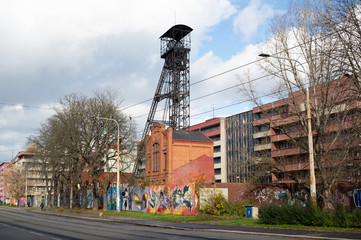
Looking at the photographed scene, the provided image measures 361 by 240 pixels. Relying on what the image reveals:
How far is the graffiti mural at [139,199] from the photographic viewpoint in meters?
40.3

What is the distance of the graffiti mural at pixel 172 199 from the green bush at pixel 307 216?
10590 millimetres

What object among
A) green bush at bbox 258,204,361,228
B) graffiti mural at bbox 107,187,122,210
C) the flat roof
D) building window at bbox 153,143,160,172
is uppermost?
the flat roof

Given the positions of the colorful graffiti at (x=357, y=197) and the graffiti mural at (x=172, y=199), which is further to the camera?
the graffiti mural at (x=172, y=199)

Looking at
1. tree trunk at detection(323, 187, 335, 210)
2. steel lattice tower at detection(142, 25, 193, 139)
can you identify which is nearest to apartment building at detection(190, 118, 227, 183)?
steel lattice tower at detection(142, 25, 193, 139)

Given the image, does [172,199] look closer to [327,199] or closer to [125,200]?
[125,200]

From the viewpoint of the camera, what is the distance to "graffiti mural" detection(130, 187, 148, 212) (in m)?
40.3

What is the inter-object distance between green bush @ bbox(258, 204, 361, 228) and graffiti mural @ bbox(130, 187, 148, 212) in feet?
67.2

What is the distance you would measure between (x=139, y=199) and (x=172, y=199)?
8394mm

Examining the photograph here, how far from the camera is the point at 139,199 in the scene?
4175 cm

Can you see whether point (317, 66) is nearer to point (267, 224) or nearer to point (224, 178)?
point (267, 224)

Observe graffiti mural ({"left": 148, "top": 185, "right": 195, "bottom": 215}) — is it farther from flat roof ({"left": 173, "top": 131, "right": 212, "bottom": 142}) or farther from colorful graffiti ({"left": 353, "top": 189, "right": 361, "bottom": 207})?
flat roof ({"left": 173, "top": 131, "right": 212, "bottom": 142})

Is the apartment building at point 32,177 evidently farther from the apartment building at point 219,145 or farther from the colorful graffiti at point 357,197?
the colorful graffiti at point 357,197

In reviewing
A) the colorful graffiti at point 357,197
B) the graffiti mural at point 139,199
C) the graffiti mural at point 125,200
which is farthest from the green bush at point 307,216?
the graffiti mural at point 125,200

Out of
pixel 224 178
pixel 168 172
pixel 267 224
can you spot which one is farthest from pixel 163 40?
pixel 267 224
